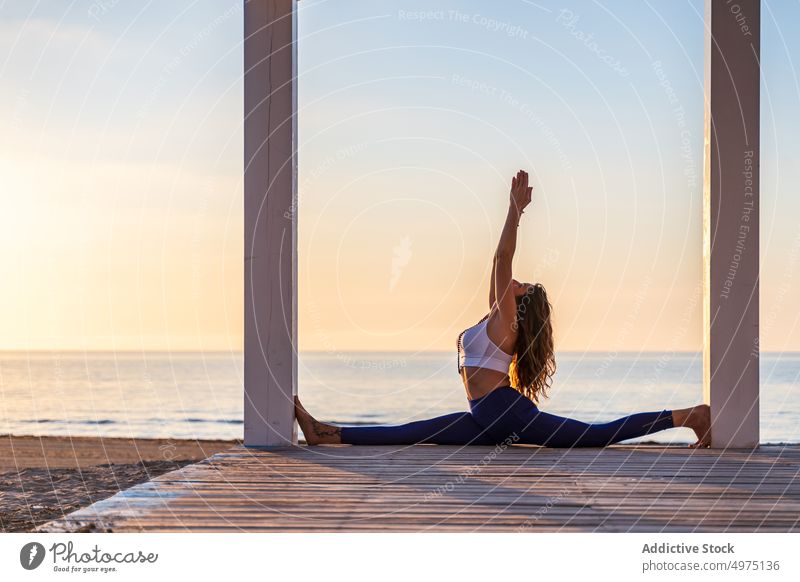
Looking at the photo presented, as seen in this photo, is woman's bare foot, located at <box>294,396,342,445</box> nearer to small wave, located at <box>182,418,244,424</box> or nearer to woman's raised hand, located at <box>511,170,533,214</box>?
woman's raised hand, located at <box>511,170,533,214</box>

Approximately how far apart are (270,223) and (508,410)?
5.47ft

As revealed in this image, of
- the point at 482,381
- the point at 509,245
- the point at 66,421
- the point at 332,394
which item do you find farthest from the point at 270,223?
the point at 332,394

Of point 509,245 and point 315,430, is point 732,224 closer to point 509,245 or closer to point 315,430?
point 509,245

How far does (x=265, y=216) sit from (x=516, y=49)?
407 centimetres

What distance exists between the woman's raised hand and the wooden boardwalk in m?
1.30

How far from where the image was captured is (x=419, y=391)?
998 inches

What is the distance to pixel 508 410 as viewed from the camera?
5.07m

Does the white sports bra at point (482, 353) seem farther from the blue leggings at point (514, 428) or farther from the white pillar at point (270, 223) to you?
the white pillar at point (270, 223)

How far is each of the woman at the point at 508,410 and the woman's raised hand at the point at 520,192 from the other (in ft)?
1.12

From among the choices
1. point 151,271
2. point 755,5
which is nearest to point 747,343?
point 755,5

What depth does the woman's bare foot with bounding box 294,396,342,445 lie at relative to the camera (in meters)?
5.12

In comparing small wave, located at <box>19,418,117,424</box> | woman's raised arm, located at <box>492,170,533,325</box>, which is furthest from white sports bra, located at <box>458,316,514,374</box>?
small wave, located at <box>19,418,117,424</box>

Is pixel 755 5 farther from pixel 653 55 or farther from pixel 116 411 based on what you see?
pixel 116 411
